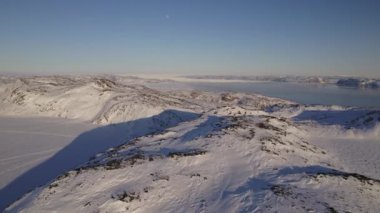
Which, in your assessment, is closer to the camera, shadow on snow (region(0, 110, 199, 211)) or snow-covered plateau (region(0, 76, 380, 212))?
snow-covered plateau (region(0, 76, 380, 212))

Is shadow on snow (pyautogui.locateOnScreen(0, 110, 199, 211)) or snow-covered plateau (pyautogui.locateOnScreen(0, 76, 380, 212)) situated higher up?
snow-covered plateau (pyautogui.locateOnScreen(0, 76, 380, 212))

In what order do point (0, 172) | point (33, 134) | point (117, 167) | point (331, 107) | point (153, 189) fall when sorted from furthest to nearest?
point (331, 107) → point (33, 134) → point (0, 172) → point (117, 167) → point (153, 189)

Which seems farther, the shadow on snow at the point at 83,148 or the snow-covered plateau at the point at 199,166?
the shadow on snow at the point at 83,148

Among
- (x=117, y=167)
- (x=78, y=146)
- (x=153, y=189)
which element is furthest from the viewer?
(x=78, y=146)

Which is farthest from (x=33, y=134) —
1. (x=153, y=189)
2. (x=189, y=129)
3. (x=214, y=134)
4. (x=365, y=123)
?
(x=365, y=123)

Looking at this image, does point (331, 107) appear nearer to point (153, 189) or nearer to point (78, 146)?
point (78, 146)

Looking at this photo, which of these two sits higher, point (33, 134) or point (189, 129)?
point (189, 129)

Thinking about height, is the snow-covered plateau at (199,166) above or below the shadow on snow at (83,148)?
above

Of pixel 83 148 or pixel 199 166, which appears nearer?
pixel 199 166
